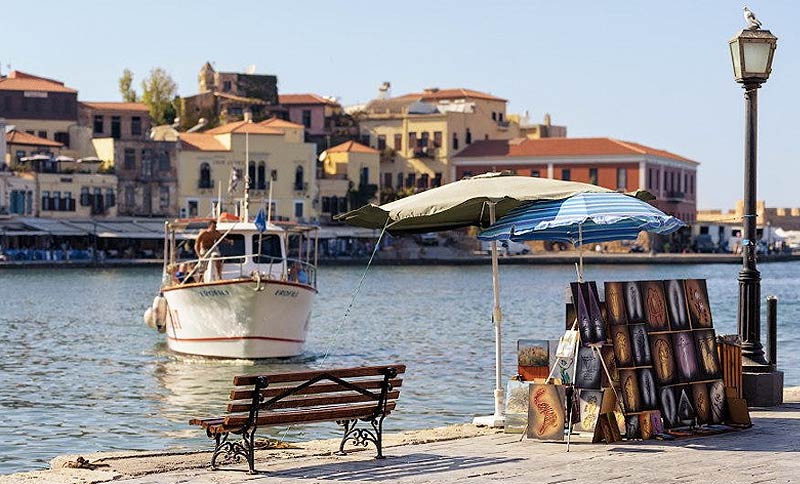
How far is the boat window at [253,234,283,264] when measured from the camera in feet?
101

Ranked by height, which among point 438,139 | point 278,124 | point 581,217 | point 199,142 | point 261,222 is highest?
point 278,124

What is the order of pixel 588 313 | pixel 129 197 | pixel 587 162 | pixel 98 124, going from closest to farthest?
pixel 588 313
pixel 129 197
pixel 98 124
pixel 587 162

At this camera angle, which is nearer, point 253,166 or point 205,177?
point 205,177

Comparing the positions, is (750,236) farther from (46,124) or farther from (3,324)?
(46,124)

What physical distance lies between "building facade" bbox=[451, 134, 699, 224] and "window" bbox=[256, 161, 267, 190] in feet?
46.6

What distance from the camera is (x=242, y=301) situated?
29094 mm

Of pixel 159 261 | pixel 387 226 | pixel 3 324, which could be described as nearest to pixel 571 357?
pixel 387 226

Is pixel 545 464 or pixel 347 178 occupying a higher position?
pixel 347 178

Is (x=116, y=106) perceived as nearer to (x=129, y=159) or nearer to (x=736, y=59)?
(x=129, y=159)

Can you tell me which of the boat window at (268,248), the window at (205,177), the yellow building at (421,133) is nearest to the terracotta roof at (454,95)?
the yellow building at (421,133)

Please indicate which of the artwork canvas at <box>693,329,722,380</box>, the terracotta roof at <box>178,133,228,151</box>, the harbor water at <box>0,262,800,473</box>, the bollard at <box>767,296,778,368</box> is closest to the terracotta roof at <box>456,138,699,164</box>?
the terracotta roof at <box>178,133,228,151</box>

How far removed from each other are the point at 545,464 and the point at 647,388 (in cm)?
166

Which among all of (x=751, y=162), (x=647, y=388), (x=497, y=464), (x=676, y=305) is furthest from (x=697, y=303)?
(x=497, y=464)

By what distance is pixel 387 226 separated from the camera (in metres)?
13.8
